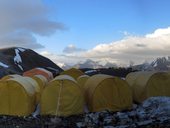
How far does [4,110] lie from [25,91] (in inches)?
69.7

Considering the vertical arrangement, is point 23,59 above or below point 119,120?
above

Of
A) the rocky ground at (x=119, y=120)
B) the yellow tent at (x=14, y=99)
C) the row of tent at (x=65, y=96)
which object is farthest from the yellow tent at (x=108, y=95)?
the yellow tent at (x=14, y=99)

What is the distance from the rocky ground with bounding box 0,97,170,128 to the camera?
18.4m

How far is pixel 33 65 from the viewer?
127125 mm

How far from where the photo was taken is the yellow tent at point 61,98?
948 inches

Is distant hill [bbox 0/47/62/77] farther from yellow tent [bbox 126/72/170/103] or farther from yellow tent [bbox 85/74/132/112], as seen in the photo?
yellow tent [bbox 85/74/132/112]

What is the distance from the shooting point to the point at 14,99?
2492 centimetres

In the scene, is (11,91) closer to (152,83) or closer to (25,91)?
(25,91)

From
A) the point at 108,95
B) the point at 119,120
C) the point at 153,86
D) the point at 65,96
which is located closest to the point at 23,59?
the point at 153,86

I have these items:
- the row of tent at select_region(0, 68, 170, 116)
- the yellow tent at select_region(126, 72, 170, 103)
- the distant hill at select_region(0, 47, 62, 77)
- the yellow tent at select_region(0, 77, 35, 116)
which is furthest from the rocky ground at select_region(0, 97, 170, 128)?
the distant hill at select_region(0, 47, 62, 77)

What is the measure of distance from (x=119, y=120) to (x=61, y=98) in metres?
5.53

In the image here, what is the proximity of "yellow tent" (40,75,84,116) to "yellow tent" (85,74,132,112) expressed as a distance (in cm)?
132

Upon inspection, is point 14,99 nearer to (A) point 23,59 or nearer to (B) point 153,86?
(B) point 153,86

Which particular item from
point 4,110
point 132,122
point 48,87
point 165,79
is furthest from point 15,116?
point 165,79
